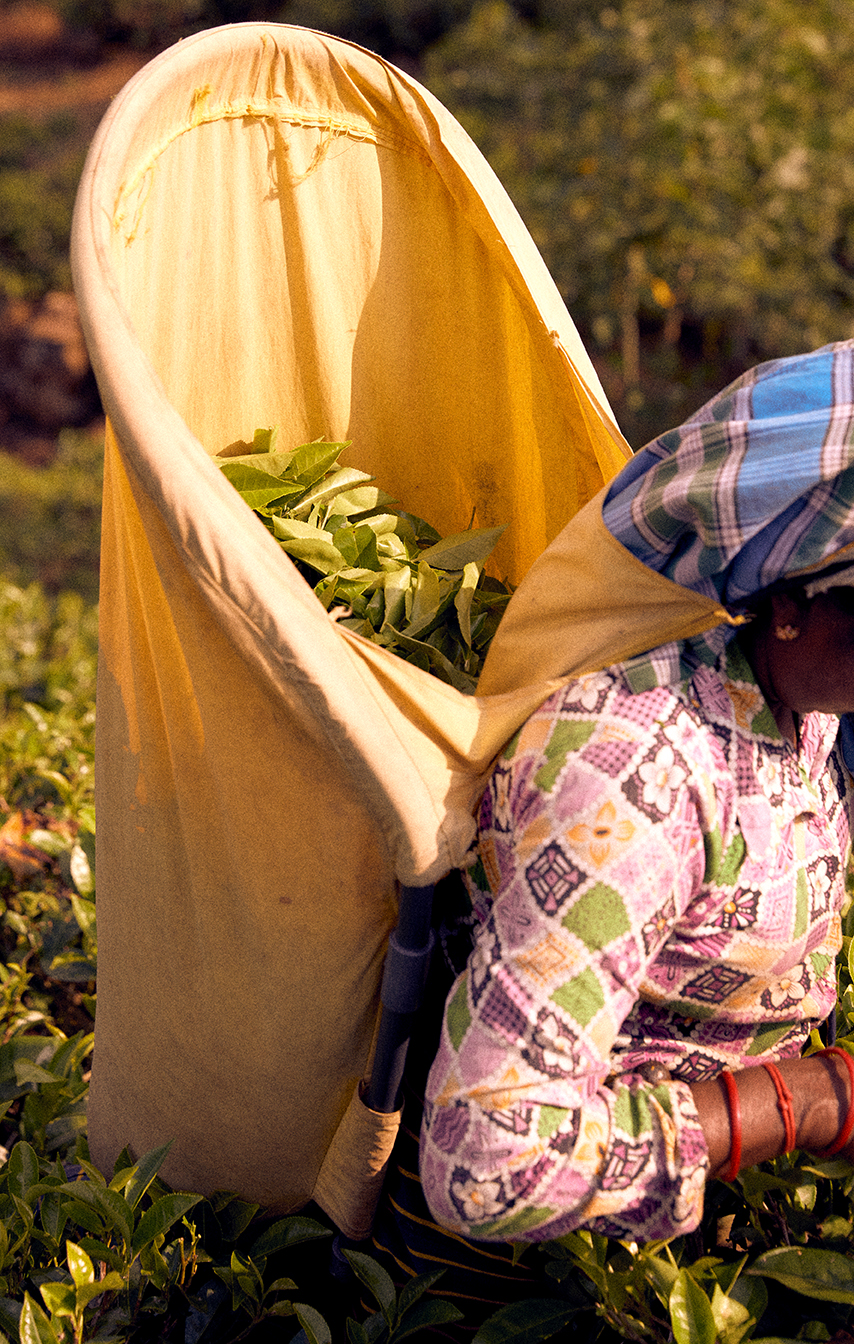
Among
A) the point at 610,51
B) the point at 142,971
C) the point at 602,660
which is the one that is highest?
the point at 610,51

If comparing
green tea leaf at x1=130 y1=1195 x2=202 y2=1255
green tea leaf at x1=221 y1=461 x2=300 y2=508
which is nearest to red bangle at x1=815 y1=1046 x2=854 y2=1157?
green tea leaf at x1=130 y1=1195 x2=202 y2=1255

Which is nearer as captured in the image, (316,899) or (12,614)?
(316,899)

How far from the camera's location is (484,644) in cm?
142

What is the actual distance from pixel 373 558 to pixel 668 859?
628mm

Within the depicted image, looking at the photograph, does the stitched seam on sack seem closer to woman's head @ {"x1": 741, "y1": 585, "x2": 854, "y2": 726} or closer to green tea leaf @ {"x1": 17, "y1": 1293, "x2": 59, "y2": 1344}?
woman's head @ {"x1": 741, "y1": 585, "x2": 854, "y2": 726}

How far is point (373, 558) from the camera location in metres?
1.46

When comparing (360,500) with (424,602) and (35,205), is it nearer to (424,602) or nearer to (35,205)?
(424,602)

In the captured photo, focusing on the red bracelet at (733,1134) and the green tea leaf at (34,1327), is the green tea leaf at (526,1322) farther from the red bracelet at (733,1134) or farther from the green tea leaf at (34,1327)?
the green tea leaf at (34,1327)

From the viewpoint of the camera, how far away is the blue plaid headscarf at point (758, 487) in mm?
931

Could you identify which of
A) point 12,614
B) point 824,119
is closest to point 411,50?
point 824,119

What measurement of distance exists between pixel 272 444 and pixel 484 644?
17.3 inches

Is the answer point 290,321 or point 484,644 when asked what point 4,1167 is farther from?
point 290,321

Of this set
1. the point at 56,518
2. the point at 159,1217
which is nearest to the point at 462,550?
the point at 159,1217

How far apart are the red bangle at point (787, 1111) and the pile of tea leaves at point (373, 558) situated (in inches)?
21.1
